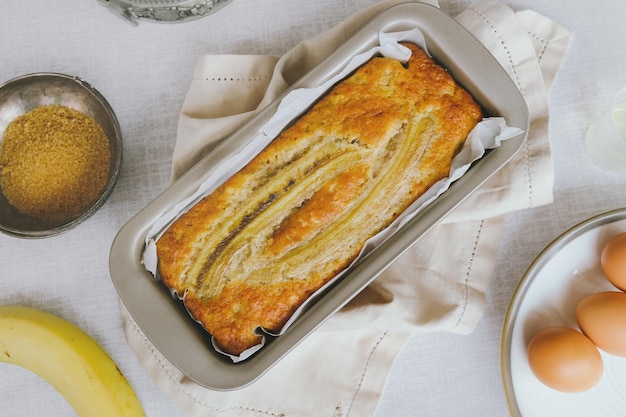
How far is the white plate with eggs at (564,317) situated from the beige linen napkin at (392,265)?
0.08m

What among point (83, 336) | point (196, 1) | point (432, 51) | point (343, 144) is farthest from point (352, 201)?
point (83, 336)

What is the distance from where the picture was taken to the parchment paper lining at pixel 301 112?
90 cm

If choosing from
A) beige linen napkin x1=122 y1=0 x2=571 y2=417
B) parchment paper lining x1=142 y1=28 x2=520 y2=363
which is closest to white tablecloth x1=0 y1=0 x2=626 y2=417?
beige linen napkin x1=122 y1=0 x2=571 y2=417

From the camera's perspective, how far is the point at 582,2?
1121mm

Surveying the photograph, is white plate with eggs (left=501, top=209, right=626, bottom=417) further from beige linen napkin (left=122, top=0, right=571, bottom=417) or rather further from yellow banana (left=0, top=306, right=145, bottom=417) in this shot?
yellow banana (left=0, top=306, right=145, bottom=417)

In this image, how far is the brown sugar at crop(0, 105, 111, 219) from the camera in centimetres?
106

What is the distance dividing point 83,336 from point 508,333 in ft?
2.45

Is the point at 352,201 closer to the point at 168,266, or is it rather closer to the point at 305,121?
the point at 305,121

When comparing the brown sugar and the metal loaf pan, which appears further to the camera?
the brown sugar

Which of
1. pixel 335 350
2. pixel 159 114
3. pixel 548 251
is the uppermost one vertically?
pixel 159 114

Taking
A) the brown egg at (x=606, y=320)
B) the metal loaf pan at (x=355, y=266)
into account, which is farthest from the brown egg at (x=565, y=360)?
the metal loaf pan at (x=355, y=266)

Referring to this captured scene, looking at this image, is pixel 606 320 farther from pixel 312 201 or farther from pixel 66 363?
pixel 66 363

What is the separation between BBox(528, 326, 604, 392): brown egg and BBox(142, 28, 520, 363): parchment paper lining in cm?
32

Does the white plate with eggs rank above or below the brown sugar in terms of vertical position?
below
